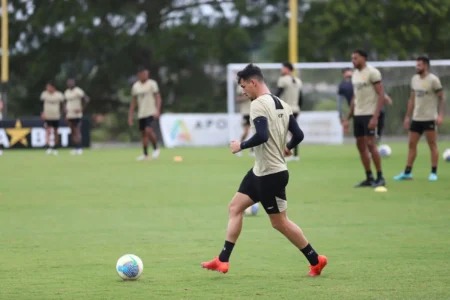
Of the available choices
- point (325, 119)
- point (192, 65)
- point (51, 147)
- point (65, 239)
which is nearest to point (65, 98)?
point (51, 147)

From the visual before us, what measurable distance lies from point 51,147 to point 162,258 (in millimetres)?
23123

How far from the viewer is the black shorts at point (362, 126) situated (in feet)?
53.9

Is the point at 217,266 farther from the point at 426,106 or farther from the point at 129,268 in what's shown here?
the point at 426,106

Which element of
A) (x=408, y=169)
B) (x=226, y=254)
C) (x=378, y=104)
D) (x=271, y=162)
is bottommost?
(x=408, y=169)

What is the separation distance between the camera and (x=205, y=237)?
11203 mm

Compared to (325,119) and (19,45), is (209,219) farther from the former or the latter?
(19,45)

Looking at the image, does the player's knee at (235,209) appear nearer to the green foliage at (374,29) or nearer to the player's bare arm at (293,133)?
the player's bare arm at (293,133)

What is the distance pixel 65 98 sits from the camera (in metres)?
30.8

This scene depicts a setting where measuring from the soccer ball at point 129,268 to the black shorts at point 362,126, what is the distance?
8.62m

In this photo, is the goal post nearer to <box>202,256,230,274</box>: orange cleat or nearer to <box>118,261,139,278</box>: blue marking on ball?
<box>202,256,230,274</box>: orange cleat

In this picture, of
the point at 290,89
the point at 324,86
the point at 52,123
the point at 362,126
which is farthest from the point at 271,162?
the point at 324,86

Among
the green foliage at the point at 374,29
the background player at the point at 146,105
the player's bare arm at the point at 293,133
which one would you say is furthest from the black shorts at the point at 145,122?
the green foliage at the point at 374,29

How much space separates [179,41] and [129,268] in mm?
34003

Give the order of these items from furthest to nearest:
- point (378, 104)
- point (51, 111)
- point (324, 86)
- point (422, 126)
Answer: point (324, 86) → point (51, 111) → point (422, 126) → point (378, 104)
